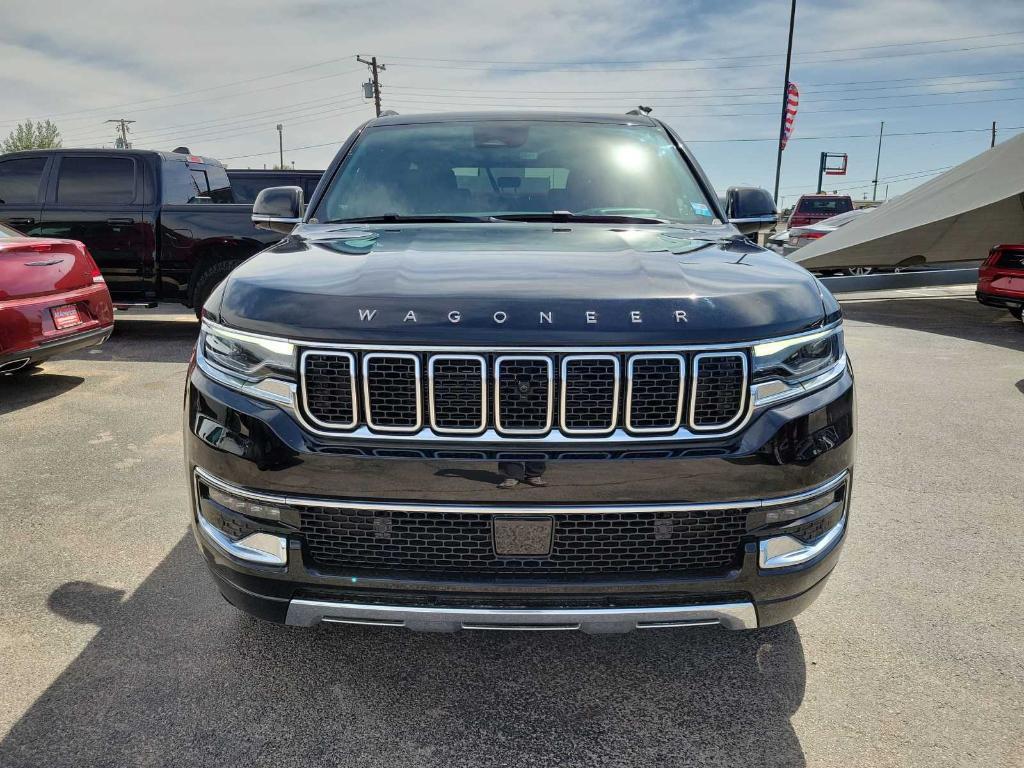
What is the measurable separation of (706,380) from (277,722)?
5.23ft

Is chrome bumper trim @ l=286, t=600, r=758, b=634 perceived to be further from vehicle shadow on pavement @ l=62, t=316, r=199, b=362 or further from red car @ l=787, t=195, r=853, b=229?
red car @ l=787, t=195, r=853, b=229

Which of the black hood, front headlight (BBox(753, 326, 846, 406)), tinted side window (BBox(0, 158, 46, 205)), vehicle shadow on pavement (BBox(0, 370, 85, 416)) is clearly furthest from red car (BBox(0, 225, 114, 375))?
front headlight (BBox(753, 326, 846, 406))

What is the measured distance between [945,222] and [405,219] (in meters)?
12.4

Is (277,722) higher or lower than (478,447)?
lower

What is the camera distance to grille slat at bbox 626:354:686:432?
2.00 metres

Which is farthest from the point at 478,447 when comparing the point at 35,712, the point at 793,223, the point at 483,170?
the point at 793,223

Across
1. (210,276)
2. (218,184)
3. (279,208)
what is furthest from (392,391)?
(218,184)

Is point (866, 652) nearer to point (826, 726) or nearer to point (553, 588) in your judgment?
point (826, 726)

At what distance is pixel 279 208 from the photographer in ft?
12.0

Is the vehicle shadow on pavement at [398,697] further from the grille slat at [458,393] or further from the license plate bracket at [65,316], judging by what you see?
the license plate bracket at [65,316]

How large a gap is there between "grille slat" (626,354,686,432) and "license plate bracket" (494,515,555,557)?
34 cm

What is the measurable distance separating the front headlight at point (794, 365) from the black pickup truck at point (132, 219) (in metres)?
7.16

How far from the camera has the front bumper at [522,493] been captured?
2.00m

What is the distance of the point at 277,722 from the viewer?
7.64 ft
